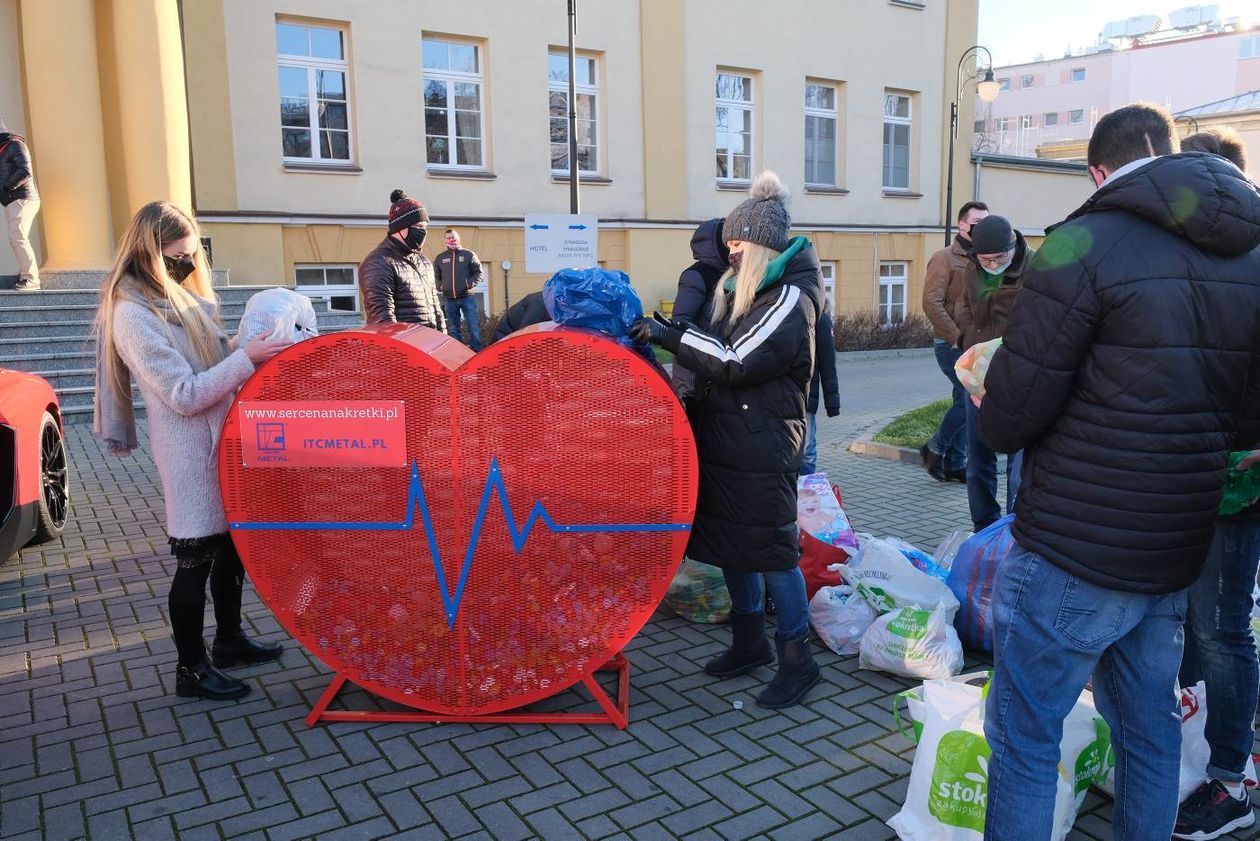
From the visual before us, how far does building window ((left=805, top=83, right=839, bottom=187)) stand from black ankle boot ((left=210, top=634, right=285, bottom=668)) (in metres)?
18.6

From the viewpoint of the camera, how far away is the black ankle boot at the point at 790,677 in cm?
387

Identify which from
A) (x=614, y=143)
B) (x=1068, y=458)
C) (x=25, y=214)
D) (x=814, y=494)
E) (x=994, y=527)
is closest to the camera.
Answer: (x=1068, y=458)

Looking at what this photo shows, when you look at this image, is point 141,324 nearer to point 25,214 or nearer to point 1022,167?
point 25,214

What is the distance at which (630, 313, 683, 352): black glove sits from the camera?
3566 millimetres

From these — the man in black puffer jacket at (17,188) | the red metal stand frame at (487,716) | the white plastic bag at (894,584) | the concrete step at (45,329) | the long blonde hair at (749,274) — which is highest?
the man in black puffer jacket at (17,188)

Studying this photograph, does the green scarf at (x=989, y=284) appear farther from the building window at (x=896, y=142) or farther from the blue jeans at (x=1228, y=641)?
the building window at (x=896, y=142)

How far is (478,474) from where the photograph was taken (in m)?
3.54

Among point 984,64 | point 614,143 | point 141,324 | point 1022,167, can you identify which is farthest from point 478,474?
point 1022,167

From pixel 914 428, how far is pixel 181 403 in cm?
723

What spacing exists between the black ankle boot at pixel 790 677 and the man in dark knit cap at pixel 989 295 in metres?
1.75

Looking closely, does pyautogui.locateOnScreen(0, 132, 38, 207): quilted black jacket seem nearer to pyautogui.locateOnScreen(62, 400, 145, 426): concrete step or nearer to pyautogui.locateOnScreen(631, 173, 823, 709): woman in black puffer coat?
pyautogui.locateOnScreen(62, 400, 145, 426): concrete step

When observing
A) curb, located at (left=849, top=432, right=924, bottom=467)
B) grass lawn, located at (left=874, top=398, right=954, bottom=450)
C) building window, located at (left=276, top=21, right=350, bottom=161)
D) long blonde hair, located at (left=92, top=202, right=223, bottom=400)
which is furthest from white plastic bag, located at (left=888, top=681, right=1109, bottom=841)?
building window, located at (left=276, top=21, right=350, bottom=161)

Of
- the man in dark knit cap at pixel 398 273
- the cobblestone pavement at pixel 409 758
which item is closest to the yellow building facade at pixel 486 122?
the man in dark knit cap at pixel 398 273

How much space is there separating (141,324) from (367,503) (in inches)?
41.1
